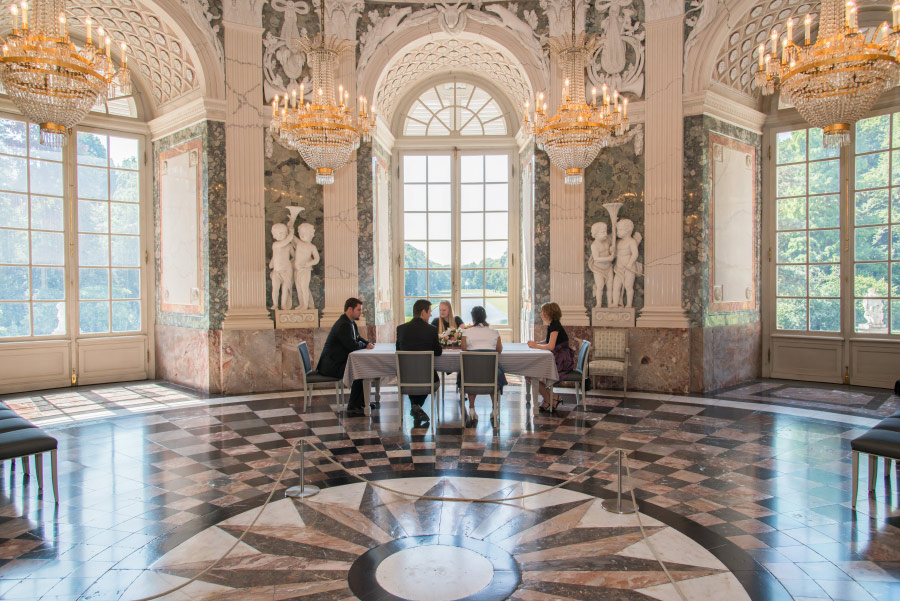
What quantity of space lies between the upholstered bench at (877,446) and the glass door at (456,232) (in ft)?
21.0

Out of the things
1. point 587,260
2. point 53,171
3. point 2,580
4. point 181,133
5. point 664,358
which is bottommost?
point 2,580

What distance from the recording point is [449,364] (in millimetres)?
6551

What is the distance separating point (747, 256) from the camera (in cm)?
895

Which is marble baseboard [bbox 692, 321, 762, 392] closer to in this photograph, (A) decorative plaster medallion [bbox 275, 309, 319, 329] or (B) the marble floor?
(B) the marble floor

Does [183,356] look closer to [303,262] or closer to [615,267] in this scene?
[303,262]

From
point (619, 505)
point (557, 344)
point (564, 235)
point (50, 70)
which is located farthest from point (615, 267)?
point (50, 70)

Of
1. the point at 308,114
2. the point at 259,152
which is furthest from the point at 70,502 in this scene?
the point at 259,152

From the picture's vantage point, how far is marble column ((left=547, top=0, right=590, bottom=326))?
28.1ft

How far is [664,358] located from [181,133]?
746 centimetres

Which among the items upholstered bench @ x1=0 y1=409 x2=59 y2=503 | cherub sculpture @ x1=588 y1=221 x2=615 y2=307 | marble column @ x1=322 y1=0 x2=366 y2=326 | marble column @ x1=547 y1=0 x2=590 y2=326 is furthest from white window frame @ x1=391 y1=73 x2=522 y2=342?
upholstered bench @ x1=0 y1=409 x2=59 y2=503

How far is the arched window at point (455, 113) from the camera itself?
10.4 meters

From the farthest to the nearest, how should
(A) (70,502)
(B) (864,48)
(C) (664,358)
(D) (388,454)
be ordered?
1. (C) (664,358)
2. (D) (388,454)
3. (B) (864,48)
4. (A) (70,502)

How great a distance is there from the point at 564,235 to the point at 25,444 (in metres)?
6.67

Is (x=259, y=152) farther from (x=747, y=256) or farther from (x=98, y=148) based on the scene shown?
(x=747, y=256)
